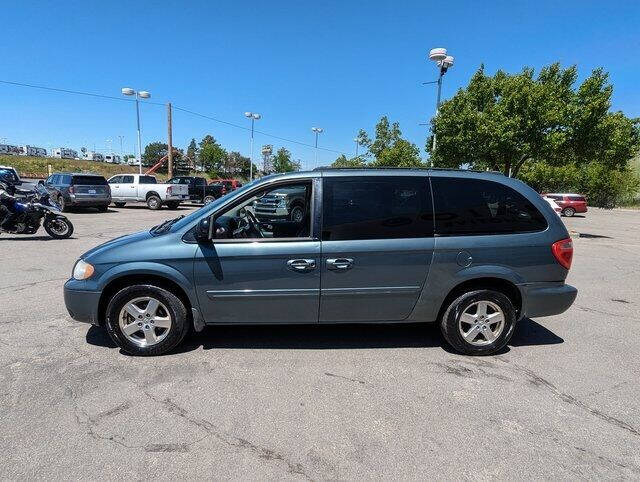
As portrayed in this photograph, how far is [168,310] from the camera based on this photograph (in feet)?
13.0

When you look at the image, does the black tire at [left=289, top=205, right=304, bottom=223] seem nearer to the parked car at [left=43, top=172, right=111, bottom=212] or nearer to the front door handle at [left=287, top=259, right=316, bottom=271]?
the front door handle at [left=287, top=259, right=316, bottom=271]

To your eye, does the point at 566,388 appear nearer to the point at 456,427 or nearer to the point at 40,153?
the point at 456,427

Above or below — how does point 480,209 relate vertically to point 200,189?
below

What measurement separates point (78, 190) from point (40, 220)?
8492mm

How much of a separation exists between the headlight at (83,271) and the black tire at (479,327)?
3538 mm

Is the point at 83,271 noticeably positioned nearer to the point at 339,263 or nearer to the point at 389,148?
the point at 339,263

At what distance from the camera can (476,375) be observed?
12.3 ft

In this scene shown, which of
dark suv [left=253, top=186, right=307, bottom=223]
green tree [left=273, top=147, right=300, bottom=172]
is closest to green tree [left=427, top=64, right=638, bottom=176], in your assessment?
dark suv [left=253, top=186, right=307, bottom=223]

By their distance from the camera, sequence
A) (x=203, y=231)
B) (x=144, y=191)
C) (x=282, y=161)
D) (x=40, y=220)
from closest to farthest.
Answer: (x=203, y=231) < (x=40, y=220) < (x=144, y=191) < (x=282, y=161)

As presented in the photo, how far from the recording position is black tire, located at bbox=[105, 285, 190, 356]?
3.91 m

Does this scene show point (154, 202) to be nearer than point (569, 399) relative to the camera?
No

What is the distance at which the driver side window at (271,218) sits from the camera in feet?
13.1

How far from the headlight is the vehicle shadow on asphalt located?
31.4 inches

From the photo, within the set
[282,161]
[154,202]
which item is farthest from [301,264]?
[282,161]
